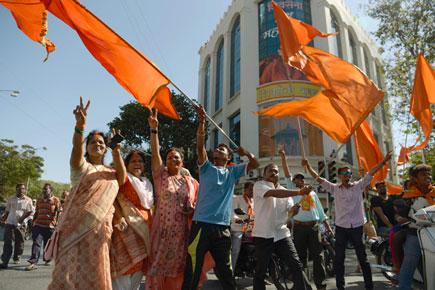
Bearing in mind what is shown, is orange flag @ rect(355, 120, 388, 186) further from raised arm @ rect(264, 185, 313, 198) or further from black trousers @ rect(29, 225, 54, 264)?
black trousers @ rect(29, 225, 54, 264)

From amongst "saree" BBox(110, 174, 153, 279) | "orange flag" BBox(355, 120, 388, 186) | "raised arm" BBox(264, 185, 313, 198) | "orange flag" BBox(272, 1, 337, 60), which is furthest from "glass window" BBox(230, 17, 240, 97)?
"saree" BBox(110, 174, 153, 279)

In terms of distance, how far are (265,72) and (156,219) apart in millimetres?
22524

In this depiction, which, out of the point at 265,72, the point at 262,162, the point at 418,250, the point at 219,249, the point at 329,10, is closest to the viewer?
the point at 219,249

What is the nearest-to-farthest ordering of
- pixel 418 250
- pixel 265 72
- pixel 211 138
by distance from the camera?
pixel 418 250 < pixel 265 72 < pixel 211 138

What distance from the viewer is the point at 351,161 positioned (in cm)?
2552

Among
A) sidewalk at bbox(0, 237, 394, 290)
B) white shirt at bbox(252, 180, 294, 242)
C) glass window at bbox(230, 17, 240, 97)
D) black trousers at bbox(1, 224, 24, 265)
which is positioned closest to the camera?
white shirt at bbox(252, 180, 294, 242)

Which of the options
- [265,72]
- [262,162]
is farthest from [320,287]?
[265,72]

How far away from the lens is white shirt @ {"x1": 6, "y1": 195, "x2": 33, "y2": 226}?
25.3 ft

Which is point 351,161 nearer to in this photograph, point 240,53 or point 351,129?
point 240,53

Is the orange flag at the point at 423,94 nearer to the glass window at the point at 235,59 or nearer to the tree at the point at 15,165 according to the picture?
the glass window at the point at 235,59

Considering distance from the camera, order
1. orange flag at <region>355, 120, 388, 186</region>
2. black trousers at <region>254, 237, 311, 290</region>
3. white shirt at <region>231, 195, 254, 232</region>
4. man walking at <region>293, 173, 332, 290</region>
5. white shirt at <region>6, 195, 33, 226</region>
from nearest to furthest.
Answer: black trousers at <region>254, 237, 311, 290</region> < orange flag at <region>355, 120, 388, 186</region> < man walking at <region>293, 173, 332, 290</region> < white shirt at <region>231, 195, 254, 232</region> < white shirt at <region>6, 195, 33, 226</region>

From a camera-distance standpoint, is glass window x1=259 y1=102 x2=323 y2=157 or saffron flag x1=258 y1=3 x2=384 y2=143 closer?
saffron flag x1=258 y1=3 x2=384 y2=143

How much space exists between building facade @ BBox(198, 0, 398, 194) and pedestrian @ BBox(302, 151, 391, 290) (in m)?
→ 15.9

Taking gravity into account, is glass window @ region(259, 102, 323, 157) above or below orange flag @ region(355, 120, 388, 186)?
above
